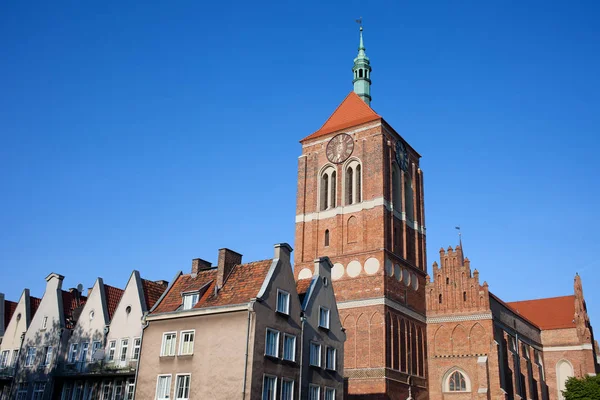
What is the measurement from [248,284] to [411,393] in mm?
23248

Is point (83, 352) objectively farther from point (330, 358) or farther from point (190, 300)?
point (330, 358)

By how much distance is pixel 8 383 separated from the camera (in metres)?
41.5

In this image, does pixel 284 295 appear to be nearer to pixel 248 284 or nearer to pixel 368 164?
pixel 248 284

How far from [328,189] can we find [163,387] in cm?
2974

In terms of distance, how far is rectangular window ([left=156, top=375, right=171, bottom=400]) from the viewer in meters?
32.6

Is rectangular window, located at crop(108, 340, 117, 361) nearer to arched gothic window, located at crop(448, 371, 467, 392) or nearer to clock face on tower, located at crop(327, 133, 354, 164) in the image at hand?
clock face on tower, located at crop(327, 133, 354, 164)

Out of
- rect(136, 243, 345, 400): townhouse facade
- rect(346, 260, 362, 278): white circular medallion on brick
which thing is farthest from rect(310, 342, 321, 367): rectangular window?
rect(346, 260, 362, 278): white circular medallion on brick

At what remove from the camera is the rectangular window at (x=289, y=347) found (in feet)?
108

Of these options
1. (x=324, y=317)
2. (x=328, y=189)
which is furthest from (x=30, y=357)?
(x=328, y=189)

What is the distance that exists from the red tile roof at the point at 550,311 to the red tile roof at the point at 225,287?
4980 cm

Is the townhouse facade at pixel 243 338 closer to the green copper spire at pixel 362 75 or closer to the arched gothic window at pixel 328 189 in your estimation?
the arched gothic window at pixel 328 189

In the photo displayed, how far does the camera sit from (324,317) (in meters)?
37.0

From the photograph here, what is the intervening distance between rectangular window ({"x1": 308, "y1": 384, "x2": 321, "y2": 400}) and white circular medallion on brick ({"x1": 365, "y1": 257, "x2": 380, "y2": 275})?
1860 centimetres

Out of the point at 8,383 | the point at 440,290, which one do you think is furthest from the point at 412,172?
the point at 8,383
